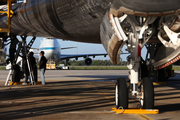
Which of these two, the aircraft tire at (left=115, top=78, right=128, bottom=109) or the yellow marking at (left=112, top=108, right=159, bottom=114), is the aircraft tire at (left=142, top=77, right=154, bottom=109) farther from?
the aircraft tire at (left=115, top=78, right=128, bottom=109)

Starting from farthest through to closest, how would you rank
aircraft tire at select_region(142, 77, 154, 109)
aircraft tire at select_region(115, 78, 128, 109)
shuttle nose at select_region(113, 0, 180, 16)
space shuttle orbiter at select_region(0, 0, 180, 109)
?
aircraft tire at select_region(115, 78, 128, 109), aircraft tire at select_region(142, 77, 154, 109), space shuttle orbiter at select_region(0, 0, 180, 109), shuttle nose at select_region(113, 0, 180, 16)

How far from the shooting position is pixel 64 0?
580 centimetres

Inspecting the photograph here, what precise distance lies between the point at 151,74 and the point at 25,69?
6.71m

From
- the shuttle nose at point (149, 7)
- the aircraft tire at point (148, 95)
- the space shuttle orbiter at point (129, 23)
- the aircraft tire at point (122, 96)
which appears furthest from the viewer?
the aircraft tire at point (122, 96)

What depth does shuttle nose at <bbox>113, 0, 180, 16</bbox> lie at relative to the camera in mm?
3670

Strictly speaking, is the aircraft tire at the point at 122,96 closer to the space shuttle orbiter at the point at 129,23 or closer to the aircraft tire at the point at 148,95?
the space shuttle orbiter at the point at 129,23

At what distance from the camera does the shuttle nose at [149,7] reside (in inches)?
144

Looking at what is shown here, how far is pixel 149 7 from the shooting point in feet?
12.4

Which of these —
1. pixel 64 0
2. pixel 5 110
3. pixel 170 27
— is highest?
pixel 64 0

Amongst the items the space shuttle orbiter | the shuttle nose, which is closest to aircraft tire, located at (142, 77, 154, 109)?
the space shuttle orbiter

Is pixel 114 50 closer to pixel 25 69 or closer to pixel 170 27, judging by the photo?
pixel 170 27

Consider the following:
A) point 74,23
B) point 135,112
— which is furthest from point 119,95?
point 74,23

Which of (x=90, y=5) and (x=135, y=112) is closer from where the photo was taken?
(x=135, y=112)

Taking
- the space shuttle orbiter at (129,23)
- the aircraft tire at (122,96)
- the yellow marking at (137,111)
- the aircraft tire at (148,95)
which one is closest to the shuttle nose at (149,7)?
the space shuttle orbiter at (129,23)
